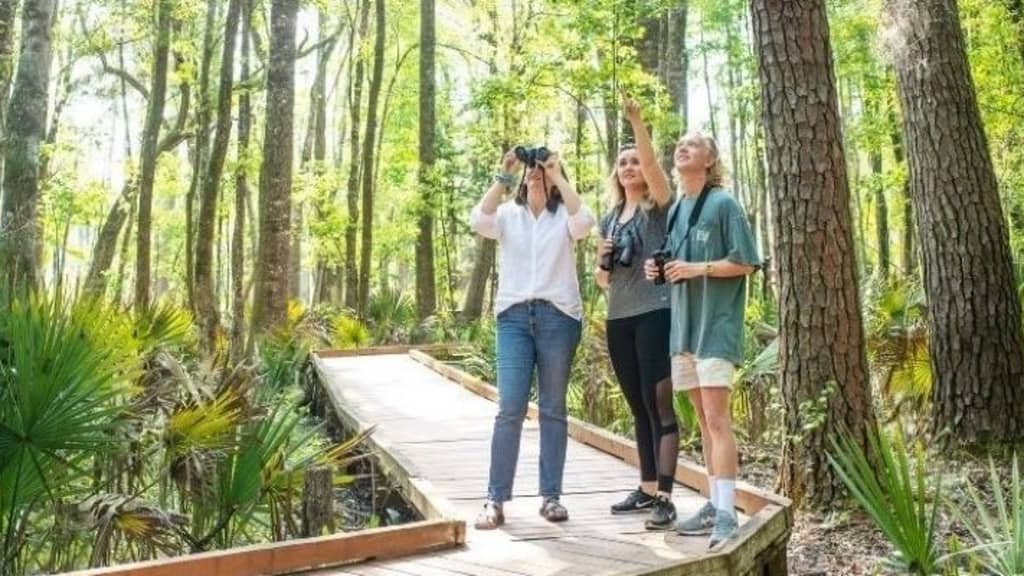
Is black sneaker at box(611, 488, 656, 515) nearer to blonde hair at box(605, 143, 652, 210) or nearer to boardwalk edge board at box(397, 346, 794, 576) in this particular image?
boardwalk edge board at box(397, 346, 794, 576)

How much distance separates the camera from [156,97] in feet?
59.5

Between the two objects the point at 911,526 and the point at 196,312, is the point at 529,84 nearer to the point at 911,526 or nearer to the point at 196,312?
the point at 196,312

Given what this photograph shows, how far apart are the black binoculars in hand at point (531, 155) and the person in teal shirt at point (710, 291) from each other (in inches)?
29.8

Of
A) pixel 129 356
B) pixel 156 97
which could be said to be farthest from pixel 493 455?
pixel 156 97

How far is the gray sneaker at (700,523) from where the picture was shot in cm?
477

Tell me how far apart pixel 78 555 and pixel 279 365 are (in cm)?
783

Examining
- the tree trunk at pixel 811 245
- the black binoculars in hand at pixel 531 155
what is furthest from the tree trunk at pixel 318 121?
the black binoculars in hand at pixel 531 155

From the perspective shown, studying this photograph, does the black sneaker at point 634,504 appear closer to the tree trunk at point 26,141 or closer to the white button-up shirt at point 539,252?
the white button-up shirt at point 539,252

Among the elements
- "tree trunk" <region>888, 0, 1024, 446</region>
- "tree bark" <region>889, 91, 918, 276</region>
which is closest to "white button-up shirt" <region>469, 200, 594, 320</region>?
"tree trunk" <region>888, 0, 1024, 446</region>

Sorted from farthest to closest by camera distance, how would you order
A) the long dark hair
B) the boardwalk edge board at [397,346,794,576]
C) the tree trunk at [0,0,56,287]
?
the tree trunk at [0,0,56,287] < the long dark hair < the boardwalk edge board at [397,346,794,576]

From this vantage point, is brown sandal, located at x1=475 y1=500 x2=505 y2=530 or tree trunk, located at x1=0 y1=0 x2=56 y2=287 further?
tree trunk, located at x1=0 y1=0 x2=56 y2=287

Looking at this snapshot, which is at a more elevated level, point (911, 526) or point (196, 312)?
point (196, 312)

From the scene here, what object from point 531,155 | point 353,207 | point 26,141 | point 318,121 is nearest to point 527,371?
point 531,155

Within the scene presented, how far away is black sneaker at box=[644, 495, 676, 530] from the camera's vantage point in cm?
493
